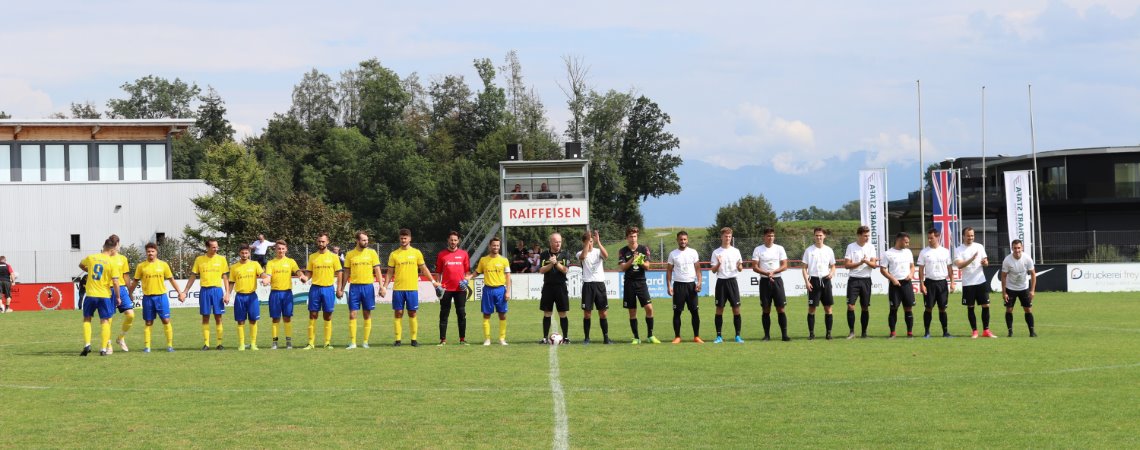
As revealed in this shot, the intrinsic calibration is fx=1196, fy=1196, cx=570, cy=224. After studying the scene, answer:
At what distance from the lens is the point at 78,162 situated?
5528 cm

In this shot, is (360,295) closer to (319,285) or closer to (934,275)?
(319,285)

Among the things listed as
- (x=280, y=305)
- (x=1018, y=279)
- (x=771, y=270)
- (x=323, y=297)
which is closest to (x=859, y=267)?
(x=771, y=270)

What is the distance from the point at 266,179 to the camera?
279ft

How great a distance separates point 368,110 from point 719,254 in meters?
A: 85.7

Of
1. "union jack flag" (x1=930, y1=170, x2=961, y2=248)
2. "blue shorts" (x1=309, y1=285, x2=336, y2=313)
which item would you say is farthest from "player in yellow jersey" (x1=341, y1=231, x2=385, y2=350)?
"union jack flag" (x1=930, y1=170, x2=961, y2=248)

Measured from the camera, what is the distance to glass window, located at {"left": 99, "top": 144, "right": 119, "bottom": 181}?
182 feet

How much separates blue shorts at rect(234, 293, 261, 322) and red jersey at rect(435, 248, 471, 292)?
9.96 feet

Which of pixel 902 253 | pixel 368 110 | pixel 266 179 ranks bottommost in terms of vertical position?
pixel 902 253

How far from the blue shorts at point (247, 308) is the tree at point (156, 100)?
9339cm

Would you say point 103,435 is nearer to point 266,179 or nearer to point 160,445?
point 160,445

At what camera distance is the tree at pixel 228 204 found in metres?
55.2

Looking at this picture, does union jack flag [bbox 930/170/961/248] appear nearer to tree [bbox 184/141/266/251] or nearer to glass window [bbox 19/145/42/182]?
tree [bbox 184/141/266/251]

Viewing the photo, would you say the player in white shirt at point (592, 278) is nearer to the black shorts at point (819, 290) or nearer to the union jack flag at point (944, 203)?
the black shorts at point (819, 290)

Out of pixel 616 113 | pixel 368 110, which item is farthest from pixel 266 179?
pixel 616 113
